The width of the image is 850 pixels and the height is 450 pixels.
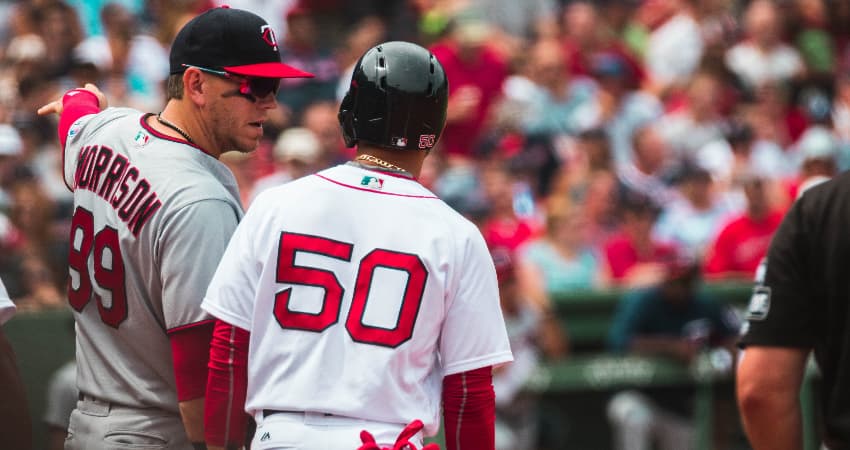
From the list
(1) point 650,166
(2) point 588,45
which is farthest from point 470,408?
(2) point 588,45

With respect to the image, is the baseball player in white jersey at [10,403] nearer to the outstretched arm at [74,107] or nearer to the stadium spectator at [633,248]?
the outstretched arm at [74,107]

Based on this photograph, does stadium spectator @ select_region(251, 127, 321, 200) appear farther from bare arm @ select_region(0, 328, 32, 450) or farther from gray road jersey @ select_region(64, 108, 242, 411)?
bare arm @ select_region(0, 328, 32, 450)

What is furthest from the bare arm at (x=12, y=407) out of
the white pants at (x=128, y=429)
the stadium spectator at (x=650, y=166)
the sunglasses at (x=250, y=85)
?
the stadium spectator at (x=650, y=166)

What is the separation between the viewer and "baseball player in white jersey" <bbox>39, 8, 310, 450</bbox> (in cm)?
340

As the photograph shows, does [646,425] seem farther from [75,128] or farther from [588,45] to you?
[75,128]

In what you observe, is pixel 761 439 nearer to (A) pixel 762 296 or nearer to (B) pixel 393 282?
(A) pixel 762 296

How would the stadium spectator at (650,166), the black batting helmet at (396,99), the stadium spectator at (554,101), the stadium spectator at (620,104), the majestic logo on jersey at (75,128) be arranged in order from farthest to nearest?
1. the stadium spectator at (620,104)
2. the stadium spectator at (554,101)
3. the stadium spectator at (650,166)
4. the majestic logo on jersey at (75,128)
5. the black batting helmet at (396,99)

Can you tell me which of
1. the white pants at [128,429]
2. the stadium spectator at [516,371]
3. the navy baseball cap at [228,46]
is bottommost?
the stadium spectator at [516,371]

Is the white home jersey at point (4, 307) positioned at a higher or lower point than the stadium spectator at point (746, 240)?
higher

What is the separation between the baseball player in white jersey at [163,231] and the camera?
3400 millimetres

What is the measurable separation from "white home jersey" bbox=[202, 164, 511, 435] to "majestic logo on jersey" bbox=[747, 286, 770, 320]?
27.2 inches

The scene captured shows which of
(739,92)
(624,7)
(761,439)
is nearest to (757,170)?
(739,92)

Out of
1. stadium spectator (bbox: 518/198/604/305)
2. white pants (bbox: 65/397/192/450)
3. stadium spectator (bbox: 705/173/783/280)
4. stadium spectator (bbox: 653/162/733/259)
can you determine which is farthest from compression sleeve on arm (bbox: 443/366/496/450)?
stadium spectator (bbox: 653/162/733/259)

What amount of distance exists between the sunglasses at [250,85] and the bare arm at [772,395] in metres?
1.58
